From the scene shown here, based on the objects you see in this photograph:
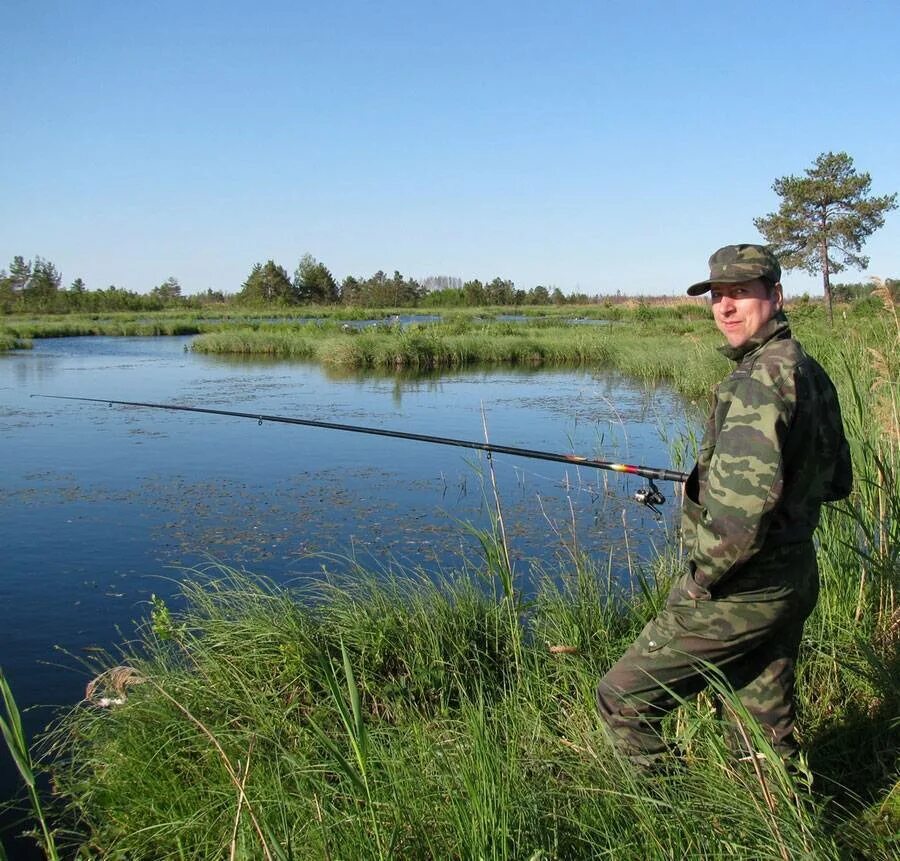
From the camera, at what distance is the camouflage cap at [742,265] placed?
2.29m

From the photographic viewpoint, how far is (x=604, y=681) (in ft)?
8.13

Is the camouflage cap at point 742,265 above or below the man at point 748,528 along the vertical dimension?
above

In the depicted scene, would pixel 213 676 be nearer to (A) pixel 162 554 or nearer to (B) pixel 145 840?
(B) pixel 145 840

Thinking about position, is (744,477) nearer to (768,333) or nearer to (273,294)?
(768,333)

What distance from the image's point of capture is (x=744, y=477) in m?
2.14

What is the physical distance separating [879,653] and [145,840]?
287 cm

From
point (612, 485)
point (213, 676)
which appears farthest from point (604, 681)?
point (612, 485)

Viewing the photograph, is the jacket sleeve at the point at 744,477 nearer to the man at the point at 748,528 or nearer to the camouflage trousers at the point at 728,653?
the man at the point at 748,528

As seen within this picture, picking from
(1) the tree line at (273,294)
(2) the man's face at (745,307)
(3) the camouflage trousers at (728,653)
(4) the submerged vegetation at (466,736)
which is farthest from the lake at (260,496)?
(1) the tree line at (273,294)

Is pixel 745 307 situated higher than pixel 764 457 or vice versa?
pixel 745 307

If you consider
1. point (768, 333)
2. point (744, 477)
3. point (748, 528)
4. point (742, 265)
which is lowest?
point (748, 528)

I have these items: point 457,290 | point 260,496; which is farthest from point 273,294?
point 260,496

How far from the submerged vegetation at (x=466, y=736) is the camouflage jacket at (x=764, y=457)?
484mm

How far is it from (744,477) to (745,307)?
1.67 feet
